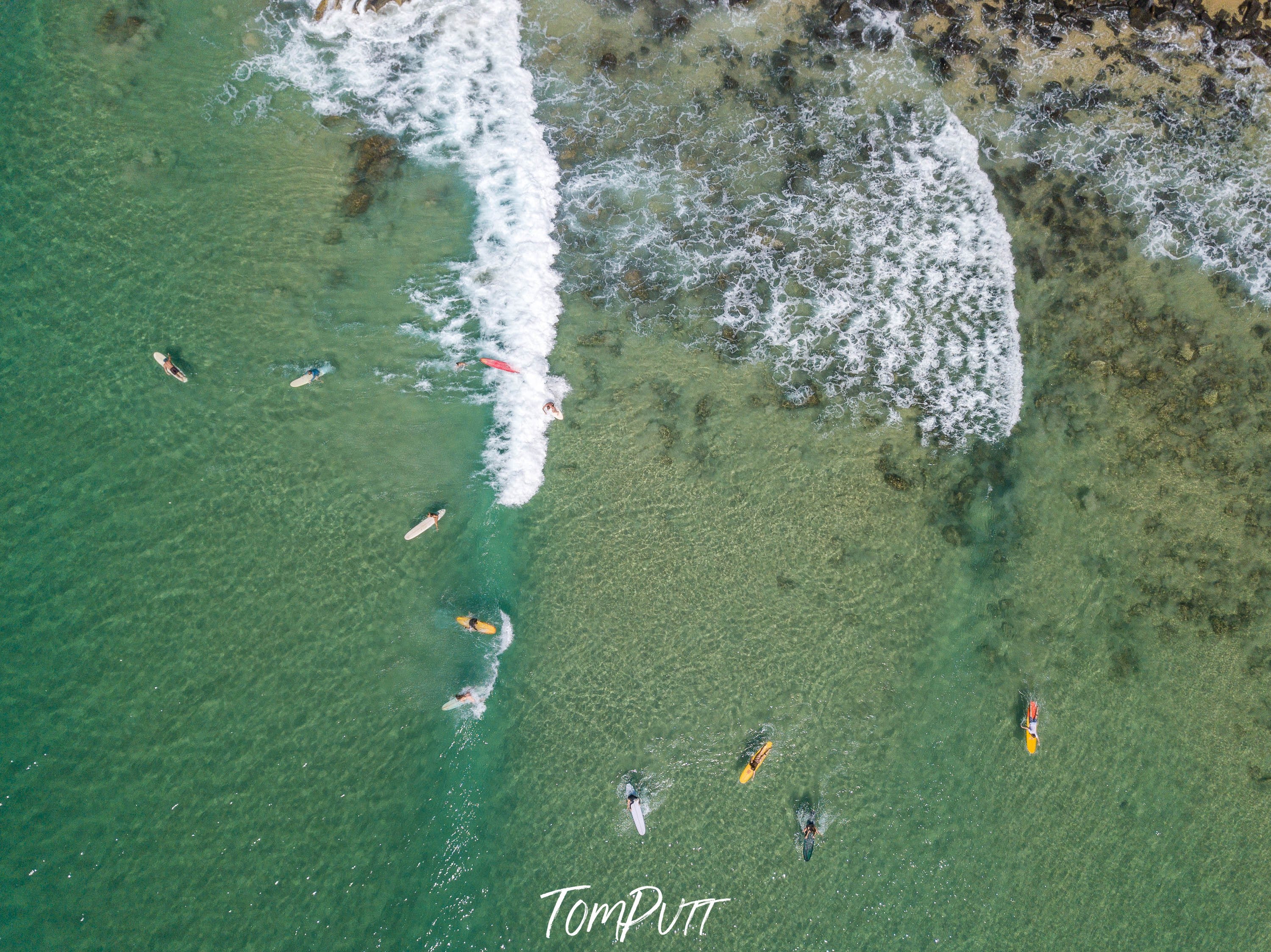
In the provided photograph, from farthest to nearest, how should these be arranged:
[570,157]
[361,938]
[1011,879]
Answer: [570,157] → [1011,879] → [361,938]

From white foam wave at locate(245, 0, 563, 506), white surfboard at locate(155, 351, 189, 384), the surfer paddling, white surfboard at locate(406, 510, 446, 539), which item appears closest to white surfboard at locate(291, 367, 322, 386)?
white surfboard at locate(155, 351, 189, 384)

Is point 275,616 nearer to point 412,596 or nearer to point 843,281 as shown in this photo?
point 412,596

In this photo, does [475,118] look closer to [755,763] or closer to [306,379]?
[306,379]

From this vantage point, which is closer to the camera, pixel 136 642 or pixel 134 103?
pixel 136 642

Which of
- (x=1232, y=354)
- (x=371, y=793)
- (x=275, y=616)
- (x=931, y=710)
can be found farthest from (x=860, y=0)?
(x=371, y=793)

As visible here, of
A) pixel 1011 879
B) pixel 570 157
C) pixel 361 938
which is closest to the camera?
pixel 361 938

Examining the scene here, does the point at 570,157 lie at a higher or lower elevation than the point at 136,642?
higher
